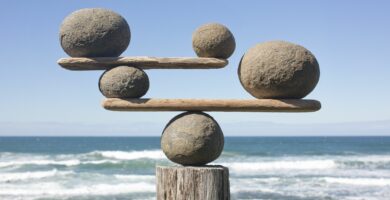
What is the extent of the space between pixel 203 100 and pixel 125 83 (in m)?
0.75

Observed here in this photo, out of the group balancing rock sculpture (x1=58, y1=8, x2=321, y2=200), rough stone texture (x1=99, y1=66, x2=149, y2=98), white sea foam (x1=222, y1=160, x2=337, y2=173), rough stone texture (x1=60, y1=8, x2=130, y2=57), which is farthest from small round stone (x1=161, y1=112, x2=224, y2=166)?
white sea foam (x1=222, y1=160, x2=337, y2=173)

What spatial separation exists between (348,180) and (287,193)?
448 centimetres

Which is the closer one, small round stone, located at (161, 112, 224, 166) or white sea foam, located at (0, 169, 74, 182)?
small round stone, located at (161, 112, 224, 166)

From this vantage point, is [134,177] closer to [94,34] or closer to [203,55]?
[94,34]

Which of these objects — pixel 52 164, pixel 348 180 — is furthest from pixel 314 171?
pixel 52 164

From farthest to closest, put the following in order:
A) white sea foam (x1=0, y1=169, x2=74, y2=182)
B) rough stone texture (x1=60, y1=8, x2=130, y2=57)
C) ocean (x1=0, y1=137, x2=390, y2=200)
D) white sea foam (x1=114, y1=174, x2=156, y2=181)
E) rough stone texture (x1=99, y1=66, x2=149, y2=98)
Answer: white sea foam (x1=0, y1=169, x2=74, y2=182)
white sea foam (x1=114, y1=174, x2=156, y2=181)
ocean (x1=0, y1=137, x2=390, y2=200)
rough stone texture (x1=60, y1=8, x2=130, y2=57)
rough stone texture (x1=99, y1=66, x2=149, y2=98)

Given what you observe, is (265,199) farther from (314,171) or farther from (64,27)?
(64,27)

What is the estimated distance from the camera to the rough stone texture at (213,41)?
511 centimetres

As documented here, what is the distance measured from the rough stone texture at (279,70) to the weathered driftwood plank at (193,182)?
874 mm

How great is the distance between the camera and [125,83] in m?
5.05

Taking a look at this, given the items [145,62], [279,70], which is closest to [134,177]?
[145,62]

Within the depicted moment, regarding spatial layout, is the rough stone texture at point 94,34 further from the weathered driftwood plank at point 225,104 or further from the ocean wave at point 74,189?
the ocean wave at point 74,189

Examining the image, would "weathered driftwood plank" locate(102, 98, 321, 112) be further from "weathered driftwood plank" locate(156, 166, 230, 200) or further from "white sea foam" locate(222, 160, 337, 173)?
"white sea foam" locate(222, 160, 337, 173)

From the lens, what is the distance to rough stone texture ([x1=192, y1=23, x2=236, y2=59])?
5.11 meters
